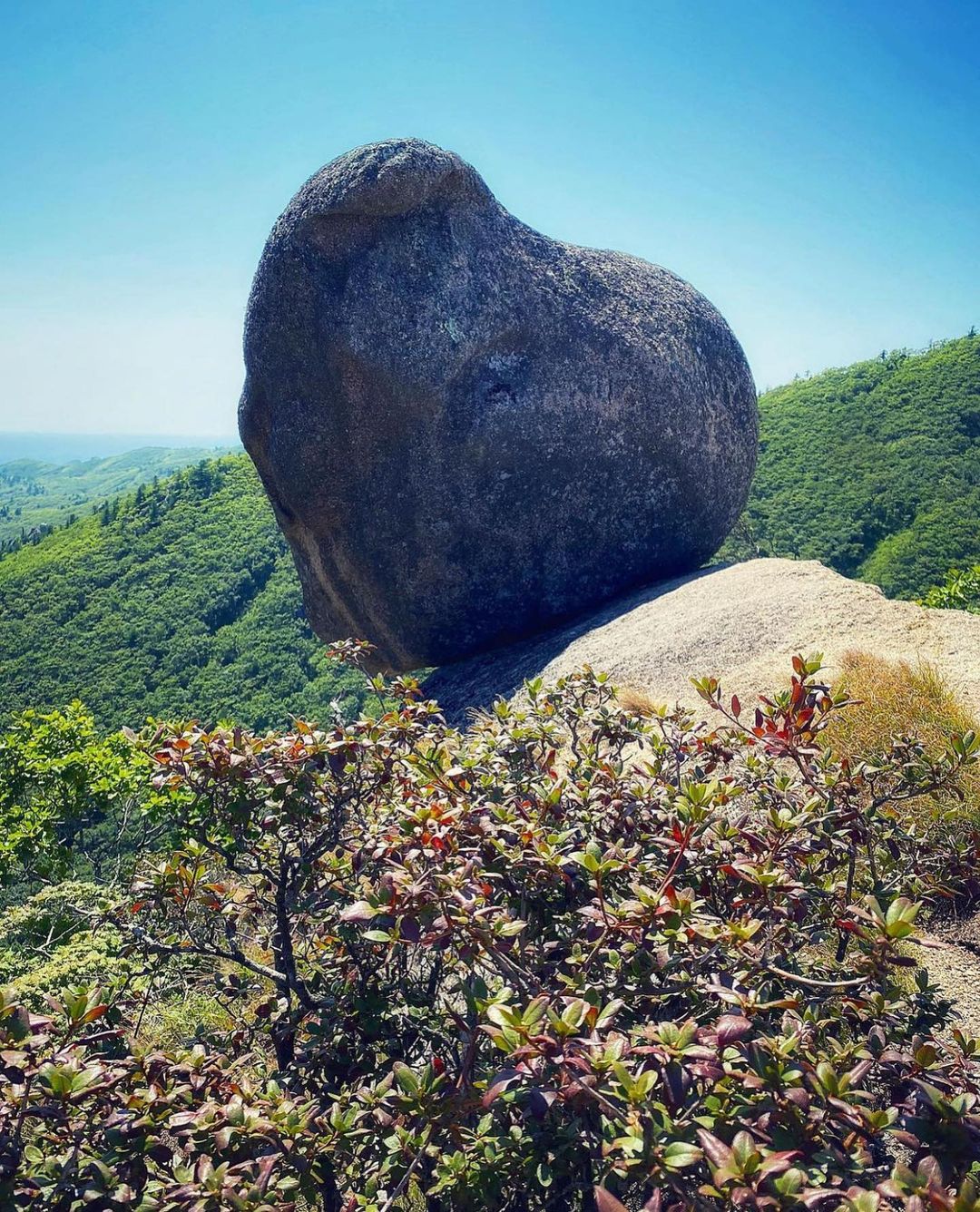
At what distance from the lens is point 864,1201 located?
4.77 ft

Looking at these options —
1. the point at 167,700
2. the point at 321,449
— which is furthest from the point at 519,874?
the point at 167,700

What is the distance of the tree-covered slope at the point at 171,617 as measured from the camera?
2752cm

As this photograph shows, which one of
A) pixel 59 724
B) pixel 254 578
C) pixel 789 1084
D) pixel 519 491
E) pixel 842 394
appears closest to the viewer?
pixel 789 1084

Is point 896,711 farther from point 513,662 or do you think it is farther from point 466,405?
point 466,405

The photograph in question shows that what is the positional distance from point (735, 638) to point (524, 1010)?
15.4 feet

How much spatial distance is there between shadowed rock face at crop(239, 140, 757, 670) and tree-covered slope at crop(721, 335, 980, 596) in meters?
13.3

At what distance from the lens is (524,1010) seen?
2.07 meters

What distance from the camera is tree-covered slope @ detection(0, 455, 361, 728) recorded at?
2752cm

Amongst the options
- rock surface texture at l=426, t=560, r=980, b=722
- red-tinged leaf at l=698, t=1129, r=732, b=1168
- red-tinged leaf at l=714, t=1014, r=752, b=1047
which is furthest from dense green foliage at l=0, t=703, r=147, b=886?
red-tinged leaf at l=698, t=1129, r=732, b=1168

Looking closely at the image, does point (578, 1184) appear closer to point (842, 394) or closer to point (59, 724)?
point (59, 724)

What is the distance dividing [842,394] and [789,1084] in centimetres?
4497

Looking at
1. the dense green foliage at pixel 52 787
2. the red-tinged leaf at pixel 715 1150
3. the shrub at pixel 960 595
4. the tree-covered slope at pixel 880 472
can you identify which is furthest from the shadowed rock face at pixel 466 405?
the tree-covered slope at pixel 880 472

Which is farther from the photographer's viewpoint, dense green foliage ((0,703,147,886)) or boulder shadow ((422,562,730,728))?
dense green foliage ((0,703,147,886))

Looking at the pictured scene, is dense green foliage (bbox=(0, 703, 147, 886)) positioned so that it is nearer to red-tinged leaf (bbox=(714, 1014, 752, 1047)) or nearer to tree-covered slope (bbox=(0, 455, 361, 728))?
red-tinged leaf (bbox=(714, 1014, 752, 1047))
